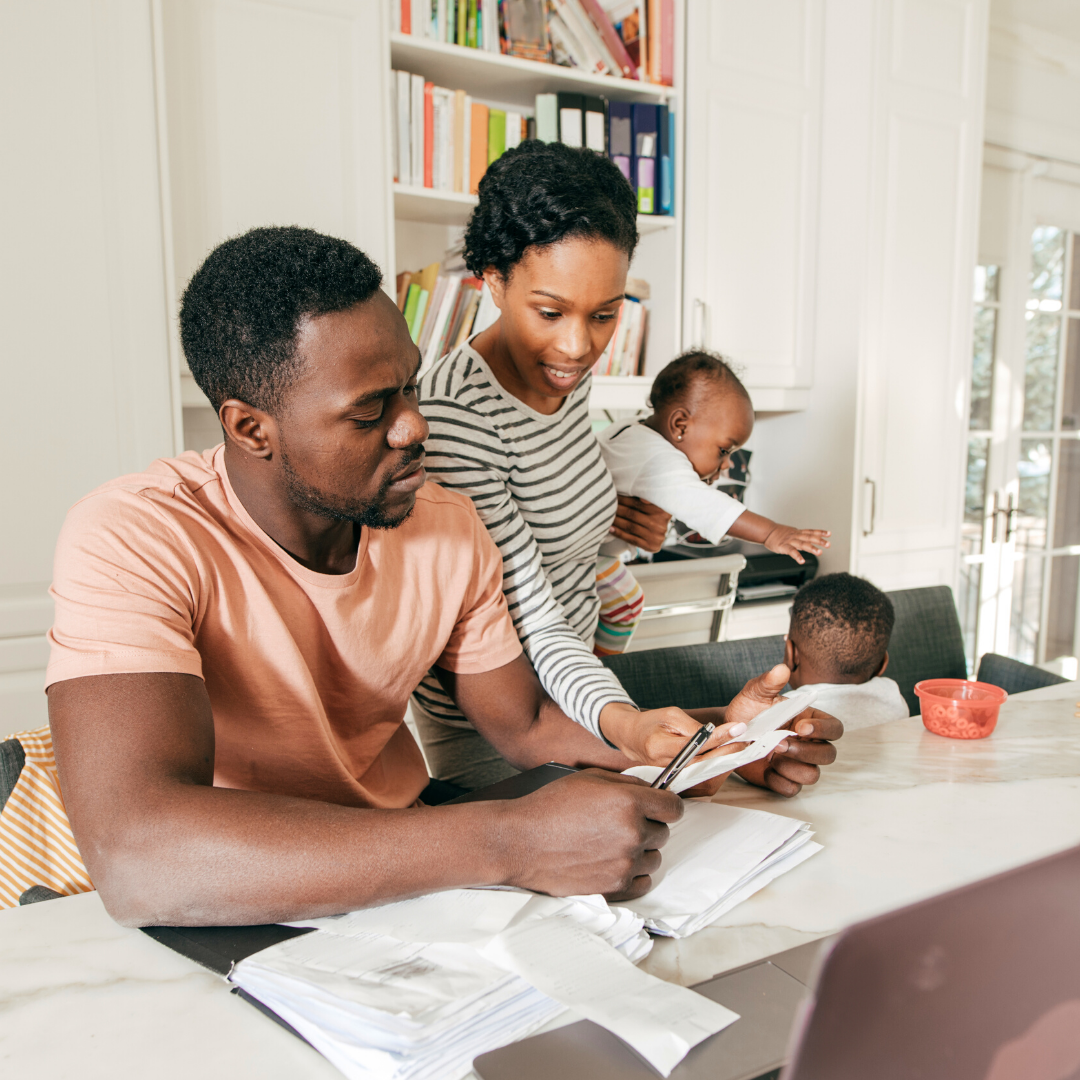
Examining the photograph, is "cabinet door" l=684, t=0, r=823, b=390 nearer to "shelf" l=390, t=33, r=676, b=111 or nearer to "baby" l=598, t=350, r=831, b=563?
"shelf" l=390, t=33, r=676, b=111

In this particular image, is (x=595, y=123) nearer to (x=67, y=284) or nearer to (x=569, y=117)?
(x=569, y=117)

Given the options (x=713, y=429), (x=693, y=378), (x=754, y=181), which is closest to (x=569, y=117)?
(x=754, y=181)

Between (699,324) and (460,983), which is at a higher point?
(699,324)

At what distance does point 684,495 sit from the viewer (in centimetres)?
185

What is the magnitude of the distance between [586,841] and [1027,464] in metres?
3.74

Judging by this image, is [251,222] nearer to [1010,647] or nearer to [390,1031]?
[390,1031]

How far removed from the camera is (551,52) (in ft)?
8.24

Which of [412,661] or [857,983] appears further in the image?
[412,661]

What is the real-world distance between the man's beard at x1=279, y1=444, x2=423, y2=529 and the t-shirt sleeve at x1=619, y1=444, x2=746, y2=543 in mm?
996

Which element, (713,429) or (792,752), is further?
(713,429)

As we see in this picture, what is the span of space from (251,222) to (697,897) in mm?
1867

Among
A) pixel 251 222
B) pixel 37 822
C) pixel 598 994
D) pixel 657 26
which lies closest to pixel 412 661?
pixel 37 822

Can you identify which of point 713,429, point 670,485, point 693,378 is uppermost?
point 693,378

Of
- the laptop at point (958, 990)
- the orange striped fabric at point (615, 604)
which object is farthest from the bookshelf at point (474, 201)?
the laptop at point (958, 990)
